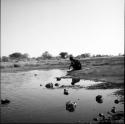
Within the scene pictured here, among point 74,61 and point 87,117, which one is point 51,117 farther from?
point 74,61

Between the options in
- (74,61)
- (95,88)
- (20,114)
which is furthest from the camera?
(74,61)

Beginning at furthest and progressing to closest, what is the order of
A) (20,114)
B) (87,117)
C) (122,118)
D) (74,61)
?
(74,61) < (20,114) < (87,117) < (122,118)

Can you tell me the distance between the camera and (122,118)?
9398 millimetres

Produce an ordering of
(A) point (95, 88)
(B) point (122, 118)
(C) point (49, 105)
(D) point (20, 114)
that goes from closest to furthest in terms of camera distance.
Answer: (B) point (122, 118)
(D) point (20, 114)
(C) point (49, 105)
(A) point (95, 88)

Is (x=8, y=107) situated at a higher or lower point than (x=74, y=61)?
lower

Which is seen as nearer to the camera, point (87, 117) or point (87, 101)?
point (87, 117)

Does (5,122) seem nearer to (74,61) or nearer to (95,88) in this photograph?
(95,88)

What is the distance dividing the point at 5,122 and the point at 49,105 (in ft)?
11.6

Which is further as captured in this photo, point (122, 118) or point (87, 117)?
point (87, 117)

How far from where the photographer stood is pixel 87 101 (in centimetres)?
1391

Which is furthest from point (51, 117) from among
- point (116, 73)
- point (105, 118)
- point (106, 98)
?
point (116, 73)

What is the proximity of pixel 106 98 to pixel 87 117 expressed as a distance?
168 inches

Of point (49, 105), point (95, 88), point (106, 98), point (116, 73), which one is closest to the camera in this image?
point (49, 105)

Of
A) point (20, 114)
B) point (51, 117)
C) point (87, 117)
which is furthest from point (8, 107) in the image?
point (87, 117)
